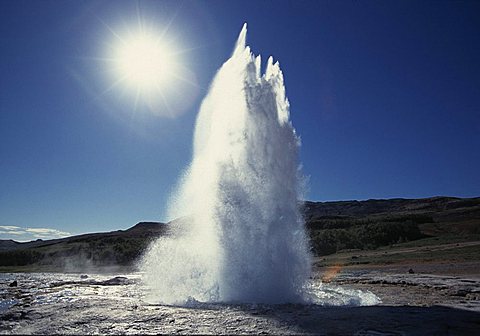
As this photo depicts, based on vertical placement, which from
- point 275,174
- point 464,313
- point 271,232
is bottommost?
point 464,313

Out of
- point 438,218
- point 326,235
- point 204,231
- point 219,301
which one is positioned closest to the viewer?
point 219,301

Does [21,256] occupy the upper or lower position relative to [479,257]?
upper

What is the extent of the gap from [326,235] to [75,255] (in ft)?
139

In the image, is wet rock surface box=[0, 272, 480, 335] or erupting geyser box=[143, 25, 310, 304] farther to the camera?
erupting geyser box=[143, 25, 310, 304]

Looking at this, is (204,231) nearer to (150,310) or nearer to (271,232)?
(271,232)

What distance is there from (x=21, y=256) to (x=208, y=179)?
220 feet

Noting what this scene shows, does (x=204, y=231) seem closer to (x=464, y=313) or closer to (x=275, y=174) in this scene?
(x=275, y=174)

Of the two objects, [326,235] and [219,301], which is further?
[326,235]

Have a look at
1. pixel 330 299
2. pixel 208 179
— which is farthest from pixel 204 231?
pixel 330 299

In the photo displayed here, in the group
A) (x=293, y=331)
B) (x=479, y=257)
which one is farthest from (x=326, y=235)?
(x=293, y=331)

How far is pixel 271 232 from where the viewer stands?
51.0ft

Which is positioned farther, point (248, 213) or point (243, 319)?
point (248, 213)

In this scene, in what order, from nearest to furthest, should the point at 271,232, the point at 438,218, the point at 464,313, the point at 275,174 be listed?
the point at 464,313 → the point at 271,232 → the point at 275,174 → the point at 438,218

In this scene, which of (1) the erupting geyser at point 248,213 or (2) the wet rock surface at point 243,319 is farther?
(1) the erupting geyser at point 248,213
